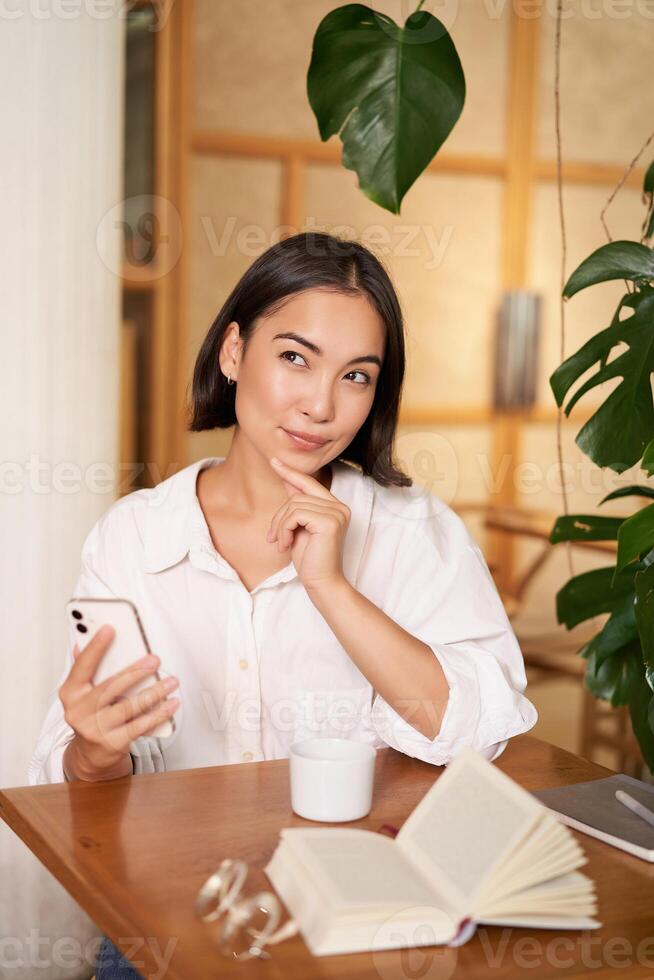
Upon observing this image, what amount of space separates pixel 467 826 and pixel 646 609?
0.51m

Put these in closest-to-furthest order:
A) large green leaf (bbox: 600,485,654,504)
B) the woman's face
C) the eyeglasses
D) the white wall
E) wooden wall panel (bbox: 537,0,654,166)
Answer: the eyeglasses, the woman's face, large green leaf (bbox: 600,485,654,504), the white wall, wooden wall panel (bbox: 537,0,654,166)

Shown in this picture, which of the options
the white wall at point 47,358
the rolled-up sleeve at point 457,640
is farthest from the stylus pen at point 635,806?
the white wall at point 47,358

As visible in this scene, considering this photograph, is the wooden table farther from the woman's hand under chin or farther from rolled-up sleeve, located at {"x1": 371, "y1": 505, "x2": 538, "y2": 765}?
the woman's hand under chin

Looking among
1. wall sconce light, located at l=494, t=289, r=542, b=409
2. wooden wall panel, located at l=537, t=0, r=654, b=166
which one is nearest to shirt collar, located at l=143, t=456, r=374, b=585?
wall sconce light, located at l=494, t=289, r=542, b=409

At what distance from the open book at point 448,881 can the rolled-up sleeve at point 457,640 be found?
0.36 meters

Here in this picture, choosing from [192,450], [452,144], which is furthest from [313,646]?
[452,144]

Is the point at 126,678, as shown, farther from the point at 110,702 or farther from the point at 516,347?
the point at 516,347

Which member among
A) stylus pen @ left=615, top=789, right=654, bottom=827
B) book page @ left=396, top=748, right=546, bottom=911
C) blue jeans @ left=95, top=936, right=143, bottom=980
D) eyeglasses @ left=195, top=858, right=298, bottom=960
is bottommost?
blue jeans @ left=95, top=936, right=143, bottom=980

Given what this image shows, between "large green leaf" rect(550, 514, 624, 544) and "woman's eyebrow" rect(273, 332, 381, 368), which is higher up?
"woman's eyebrow" rect(273, 332, 381, 368)

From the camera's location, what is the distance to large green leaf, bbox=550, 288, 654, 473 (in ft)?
5.65

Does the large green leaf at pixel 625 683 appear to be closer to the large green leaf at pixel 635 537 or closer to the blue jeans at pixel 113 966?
the large green leaf at pixel 635 537

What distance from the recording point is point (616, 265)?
1.76 metres

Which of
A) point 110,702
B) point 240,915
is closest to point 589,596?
point 110,702

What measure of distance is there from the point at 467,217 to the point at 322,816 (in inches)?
151
